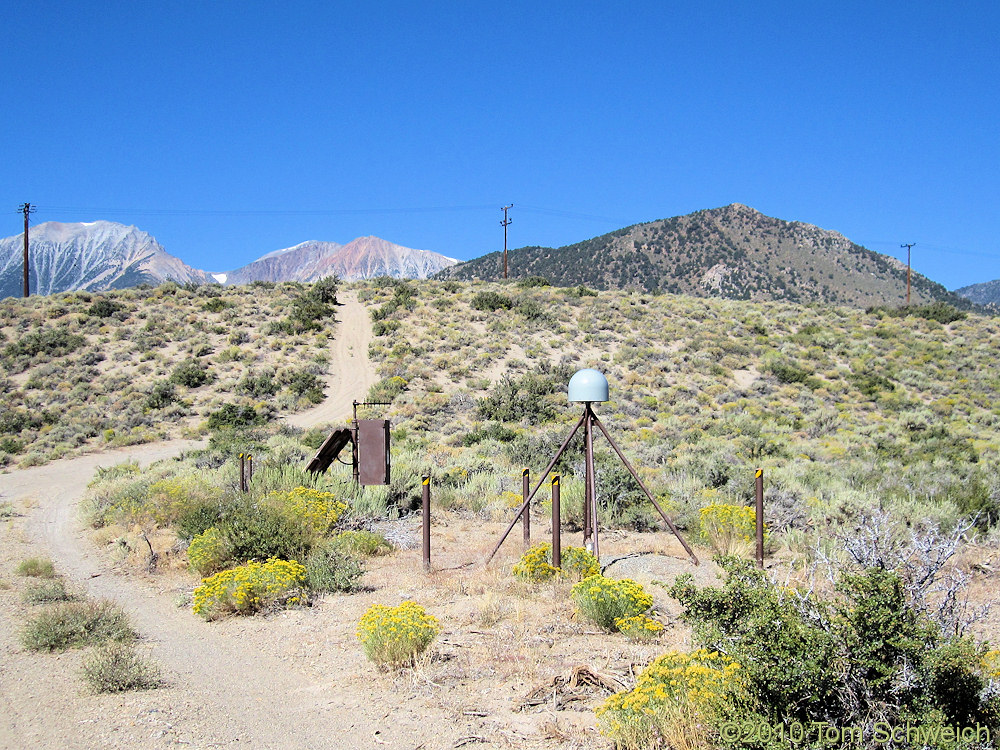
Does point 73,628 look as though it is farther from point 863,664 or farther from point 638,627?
Answer: point 863,664

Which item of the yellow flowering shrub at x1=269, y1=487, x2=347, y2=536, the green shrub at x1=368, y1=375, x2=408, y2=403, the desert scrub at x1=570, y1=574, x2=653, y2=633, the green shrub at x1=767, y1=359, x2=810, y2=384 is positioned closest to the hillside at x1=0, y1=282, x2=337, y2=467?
the green shrub at x1=368, y1=375, x2=408, y2=403

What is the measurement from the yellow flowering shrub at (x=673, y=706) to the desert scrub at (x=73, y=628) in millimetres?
4687

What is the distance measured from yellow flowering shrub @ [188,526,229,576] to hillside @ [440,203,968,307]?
274ft

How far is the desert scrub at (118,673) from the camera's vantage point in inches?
211

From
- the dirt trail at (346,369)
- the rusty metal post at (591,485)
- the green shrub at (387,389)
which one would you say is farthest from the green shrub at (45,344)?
the rusty metal post at (591,485)

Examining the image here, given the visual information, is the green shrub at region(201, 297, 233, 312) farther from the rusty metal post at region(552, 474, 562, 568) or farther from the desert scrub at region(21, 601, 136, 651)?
the rusty metal post at region(552, 474, 562, 568)

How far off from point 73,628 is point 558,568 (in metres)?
4.78

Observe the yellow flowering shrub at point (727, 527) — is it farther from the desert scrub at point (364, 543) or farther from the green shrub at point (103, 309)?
the green shrub at point (103, 309)

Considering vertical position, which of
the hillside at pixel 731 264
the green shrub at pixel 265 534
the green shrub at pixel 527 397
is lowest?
the green shrub at pixel 265 534

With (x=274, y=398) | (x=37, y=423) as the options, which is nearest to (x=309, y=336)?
(x=274, y=398)

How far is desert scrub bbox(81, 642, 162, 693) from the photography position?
537cm

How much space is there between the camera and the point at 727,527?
30.5 feet

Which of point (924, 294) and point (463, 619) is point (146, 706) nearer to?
point (463, 619)

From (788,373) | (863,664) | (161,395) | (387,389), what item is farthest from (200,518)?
(788,373)
